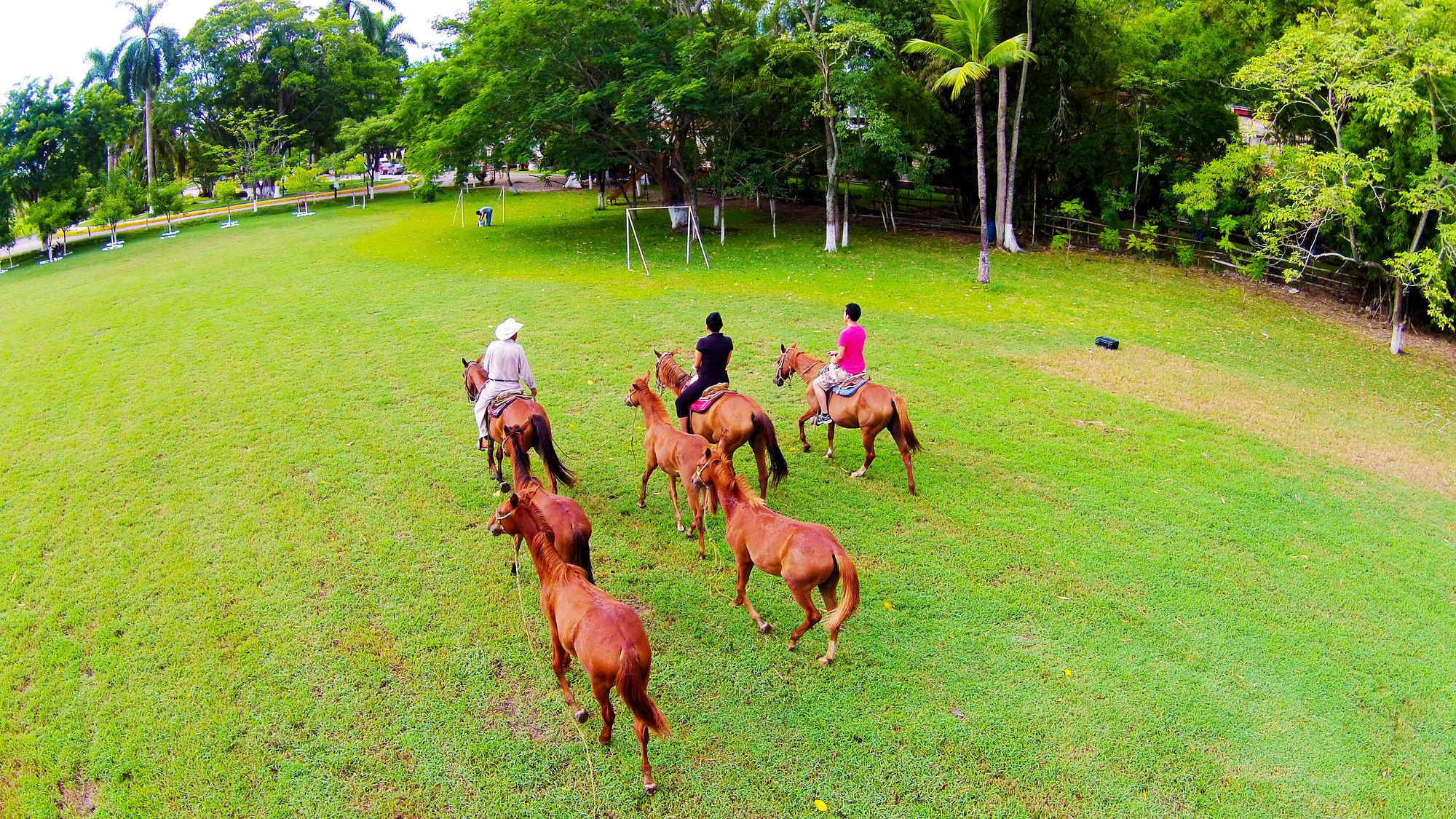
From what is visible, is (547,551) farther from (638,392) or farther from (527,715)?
(638,392)

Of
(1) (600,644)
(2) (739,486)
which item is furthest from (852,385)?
(1) (600,644)

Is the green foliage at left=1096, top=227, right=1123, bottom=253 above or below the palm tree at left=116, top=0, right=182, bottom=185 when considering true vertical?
below

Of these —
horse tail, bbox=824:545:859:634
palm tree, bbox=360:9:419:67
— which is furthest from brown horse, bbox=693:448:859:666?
palm tree, bbox=360:9:419:67

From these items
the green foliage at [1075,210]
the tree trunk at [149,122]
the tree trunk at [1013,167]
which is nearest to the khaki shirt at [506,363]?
the tree trunk at [1013,167]

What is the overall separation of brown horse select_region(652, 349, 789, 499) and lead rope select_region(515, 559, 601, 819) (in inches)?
103

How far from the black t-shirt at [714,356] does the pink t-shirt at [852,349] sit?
1498mm

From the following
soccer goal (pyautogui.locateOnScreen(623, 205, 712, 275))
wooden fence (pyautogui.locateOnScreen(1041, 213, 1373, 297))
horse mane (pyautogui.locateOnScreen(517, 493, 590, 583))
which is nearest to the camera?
horse mane (pyautogui.locateOnScreen(517, 493, 590, 583))

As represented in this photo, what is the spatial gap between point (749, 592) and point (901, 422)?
9.74ft

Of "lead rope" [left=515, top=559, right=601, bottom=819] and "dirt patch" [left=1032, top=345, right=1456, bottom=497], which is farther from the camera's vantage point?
"dirt patch" [left=1032, top=345, right=1456, bottom=497]

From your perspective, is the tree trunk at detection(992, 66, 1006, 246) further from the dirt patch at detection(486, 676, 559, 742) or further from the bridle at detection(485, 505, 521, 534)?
the dirt patch at detection(486, 676, 559, 742)

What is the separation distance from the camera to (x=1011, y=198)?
25016mm

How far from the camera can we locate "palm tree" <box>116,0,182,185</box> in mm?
39469

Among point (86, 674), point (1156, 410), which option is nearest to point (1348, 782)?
point (1156, 410)

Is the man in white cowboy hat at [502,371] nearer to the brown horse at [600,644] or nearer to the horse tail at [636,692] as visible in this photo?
the brown horse at [600,644]
